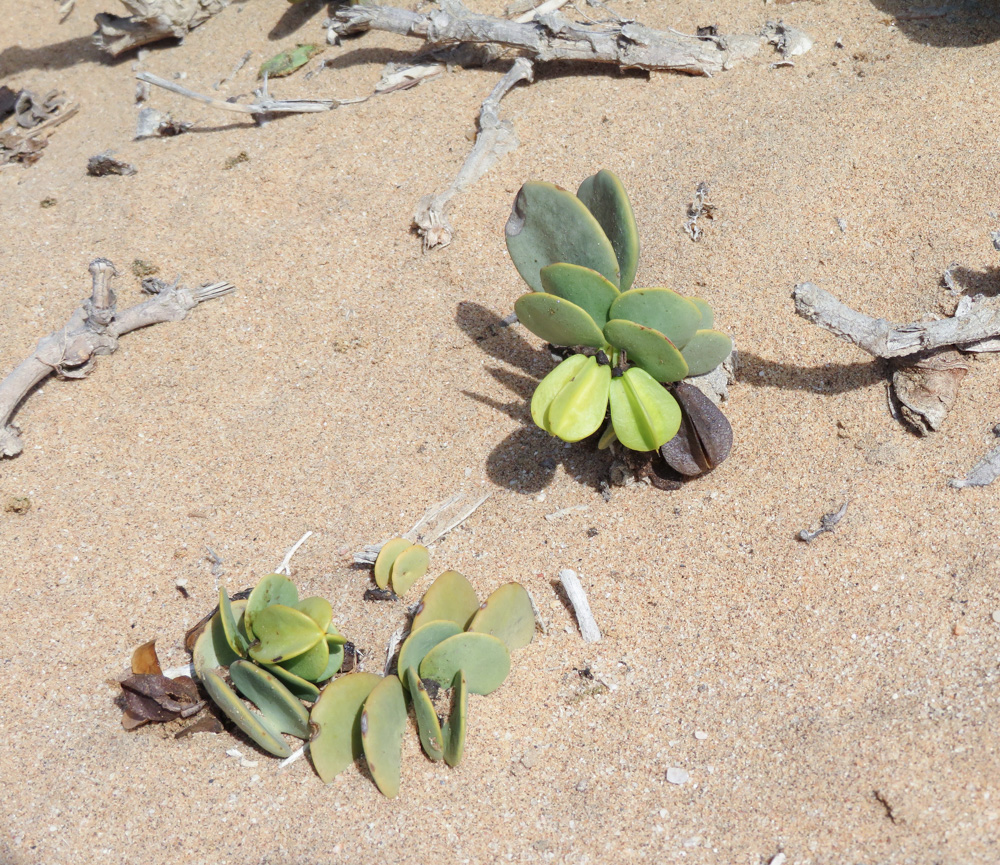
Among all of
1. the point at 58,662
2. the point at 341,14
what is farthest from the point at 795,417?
the point at 341,14

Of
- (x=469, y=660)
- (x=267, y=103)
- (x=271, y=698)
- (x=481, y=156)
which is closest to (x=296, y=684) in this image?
(x=271, y=698)

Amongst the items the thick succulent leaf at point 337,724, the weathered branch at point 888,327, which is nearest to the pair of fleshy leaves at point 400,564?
the thick succulent leaf at point 337,724

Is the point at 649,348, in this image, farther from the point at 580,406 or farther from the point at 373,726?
the point at 373,726

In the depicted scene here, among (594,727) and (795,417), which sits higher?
(795,417)

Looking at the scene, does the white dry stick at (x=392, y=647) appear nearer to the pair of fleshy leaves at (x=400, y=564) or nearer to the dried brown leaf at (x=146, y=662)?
the pair of fleshy leaves at (x=400, y=564)

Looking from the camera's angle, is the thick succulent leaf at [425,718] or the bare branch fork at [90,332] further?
the bare branch fork at [90,332]

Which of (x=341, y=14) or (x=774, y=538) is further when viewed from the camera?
(x=341, y=14)

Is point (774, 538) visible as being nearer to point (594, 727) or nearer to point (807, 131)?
point (594, 727)
